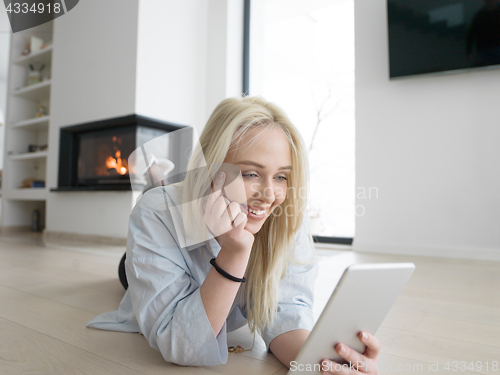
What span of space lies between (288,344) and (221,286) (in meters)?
0.23

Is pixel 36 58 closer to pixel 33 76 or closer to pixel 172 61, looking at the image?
pixel 33 76

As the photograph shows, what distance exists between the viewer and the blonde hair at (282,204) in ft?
2.17

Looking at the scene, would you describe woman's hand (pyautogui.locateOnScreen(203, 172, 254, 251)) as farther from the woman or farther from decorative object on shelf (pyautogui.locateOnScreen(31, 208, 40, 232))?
decorative object on shelf (pyautogui.locateOnScreen(31, 208, 40, 232))

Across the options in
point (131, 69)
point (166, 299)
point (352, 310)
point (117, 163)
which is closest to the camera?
point (352, 310)

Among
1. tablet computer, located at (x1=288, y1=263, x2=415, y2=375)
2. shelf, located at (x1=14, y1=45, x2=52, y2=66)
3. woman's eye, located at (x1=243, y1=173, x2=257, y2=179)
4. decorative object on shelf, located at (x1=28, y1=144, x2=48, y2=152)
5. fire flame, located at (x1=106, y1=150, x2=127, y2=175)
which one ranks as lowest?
tablet computer, located at (x1=288, y1=263, x2=415, y2=375)

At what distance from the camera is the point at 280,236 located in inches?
31.7

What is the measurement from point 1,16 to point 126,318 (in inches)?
39.8

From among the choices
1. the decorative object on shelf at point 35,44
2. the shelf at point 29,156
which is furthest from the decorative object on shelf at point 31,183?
the decorative object on shelf at point 35,44

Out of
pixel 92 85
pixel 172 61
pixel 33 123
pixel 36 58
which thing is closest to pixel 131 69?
pixel 172 61

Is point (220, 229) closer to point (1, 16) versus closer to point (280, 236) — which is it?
point (280, 236)

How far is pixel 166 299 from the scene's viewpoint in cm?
65

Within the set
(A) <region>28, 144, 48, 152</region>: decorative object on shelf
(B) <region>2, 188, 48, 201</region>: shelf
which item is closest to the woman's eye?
(B) <region>2, 188, 48, 201</region>: shelf

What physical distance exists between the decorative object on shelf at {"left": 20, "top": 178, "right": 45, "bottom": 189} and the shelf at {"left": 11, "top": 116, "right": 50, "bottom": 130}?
0.56 m

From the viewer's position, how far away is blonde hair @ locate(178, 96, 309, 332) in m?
0.66
